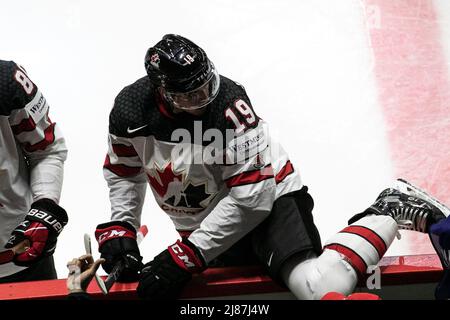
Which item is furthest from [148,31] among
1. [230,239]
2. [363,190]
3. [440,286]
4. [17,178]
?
[440,286]

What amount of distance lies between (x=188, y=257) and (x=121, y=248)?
0.68 ft

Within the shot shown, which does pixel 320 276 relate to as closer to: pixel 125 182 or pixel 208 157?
pixel 208 157

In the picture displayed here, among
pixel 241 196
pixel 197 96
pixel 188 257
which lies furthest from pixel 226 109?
pixel 188 257

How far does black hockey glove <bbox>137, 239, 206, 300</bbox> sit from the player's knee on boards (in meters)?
0.22

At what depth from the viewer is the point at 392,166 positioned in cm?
304

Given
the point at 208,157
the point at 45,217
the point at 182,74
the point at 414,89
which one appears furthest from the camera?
the point at 414,89

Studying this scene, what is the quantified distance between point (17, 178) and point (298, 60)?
1597mm

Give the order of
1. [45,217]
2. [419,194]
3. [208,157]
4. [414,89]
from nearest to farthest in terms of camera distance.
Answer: [208,157] < [45,217] < [419,194] < [414,89]

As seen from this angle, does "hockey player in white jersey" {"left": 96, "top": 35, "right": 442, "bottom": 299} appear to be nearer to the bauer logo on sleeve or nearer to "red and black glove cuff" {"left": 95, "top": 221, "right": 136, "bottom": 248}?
"red and black glove cuff" {"left": 95, "top": 221, "right": 136, "bottom": 248}

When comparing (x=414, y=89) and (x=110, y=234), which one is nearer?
(x=110, y=234)

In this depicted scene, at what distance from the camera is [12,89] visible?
2.08 metres

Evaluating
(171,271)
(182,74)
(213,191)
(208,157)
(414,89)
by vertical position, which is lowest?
Answer: (414,89)

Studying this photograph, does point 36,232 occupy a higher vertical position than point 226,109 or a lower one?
lower
